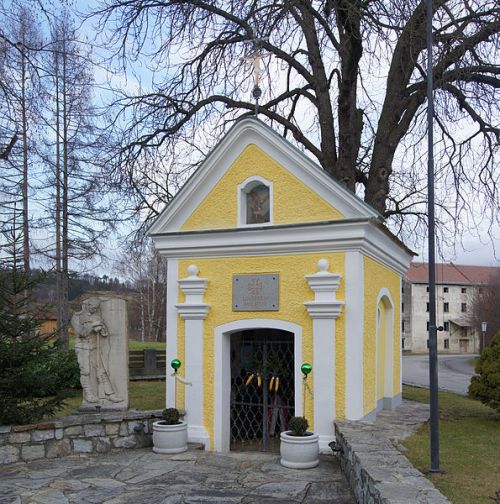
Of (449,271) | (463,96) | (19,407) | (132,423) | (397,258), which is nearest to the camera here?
(19,407)

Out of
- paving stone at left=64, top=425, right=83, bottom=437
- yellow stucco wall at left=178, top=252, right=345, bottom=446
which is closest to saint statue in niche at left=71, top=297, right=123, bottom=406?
paving stone at left=64, top=425, right=83, bottom=437

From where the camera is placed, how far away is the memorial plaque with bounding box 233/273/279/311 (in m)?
9.37

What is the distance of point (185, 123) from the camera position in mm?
15641

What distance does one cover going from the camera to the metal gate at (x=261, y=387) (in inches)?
391

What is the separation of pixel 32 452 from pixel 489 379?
771 centimetres

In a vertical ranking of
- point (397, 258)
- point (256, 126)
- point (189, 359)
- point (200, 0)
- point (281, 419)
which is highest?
point (200, 0)

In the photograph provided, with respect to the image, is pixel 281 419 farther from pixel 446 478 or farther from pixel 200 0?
pixel 200 0

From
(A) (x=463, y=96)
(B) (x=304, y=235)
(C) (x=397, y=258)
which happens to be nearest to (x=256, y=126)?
(B) (x=304, y=235)

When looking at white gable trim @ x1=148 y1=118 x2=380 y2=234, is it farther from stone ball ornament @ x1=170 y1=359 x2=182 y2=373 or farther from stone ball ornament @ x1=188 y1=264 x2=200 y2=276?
stone ball ornament @ x1=170 y1=359 x2=182 y2=373

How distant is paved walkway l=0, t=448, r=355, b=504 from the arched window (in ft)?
12.1

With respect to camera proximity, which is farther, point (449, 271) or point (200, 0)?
point (449, 271)

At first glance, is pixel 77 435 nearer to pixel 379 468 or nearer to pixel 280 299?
pixel 280 299

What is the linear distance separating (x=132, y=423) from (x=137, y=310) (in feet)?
111

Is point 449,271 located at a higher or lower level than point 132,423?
higher
